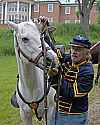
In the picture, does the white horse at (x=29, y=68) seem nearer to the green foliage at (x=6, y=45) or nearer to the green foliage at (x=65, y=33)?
the green foliage at (x=6, y=45)

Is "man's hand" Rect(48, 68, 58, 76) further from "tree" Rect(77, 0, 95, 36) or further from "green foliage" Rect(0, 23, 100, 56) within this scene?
"green foliage" Rect(0, 23, 100, 56)

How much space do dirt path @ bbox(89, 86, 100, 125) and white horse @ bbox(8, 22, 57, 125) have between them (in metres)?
2.17

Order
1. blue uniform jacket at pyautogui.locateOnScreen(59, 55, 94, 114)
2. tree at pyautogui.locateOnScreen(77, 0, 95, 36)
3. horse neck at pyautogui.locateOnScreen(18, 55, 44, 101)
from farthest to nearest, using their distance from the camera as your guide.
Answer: tree at pyautogui.locateOnScreen(77, 0, 95, 36) < horse neck at pyautogui.locateOnScreen(18, 55, 44, 101) < blue uniform jacket at pyautogui.locateOnScreen(59, 55, 94, 114)

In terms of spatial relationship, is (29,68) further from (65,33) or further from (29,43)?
(65,33)

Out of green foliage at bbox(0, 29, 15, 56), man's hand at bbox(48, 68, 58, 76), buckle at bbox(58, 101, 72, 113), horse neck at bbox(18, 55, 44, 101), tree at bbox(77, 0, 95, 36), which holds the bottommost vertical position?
green foliage at bbox(0, 29, 15, 56)

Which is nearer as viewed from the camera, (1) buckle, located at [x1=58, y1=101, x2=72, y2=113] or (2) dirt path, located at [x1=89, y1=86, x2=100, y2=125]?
(1) buckle, located at [x1=58, y1=101, x2=72, y2=113]

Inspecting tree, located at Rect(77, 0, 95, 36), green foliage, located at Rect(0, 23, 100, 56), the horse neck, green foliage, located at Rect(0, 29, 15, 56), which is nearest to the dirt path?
the horse neck

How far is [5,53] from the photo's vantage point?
25.1 m

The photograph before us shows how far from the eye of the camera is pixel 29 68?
4109mm

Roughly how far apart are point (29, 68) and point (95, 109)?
3730mm

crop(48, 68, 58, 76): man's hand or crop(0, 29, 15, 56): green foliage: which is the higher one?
crop(48, 68, 58, 76): man's hand

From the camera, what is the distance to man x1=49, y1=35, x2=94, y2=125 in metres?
3.55

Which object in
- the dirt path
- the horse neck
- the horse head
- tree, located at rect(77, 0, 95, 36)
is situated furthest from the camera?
tree, located at rect(77, 0, 95, 36)

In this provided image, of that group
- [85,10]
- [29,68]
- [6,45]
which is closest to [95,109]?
[29,68]
